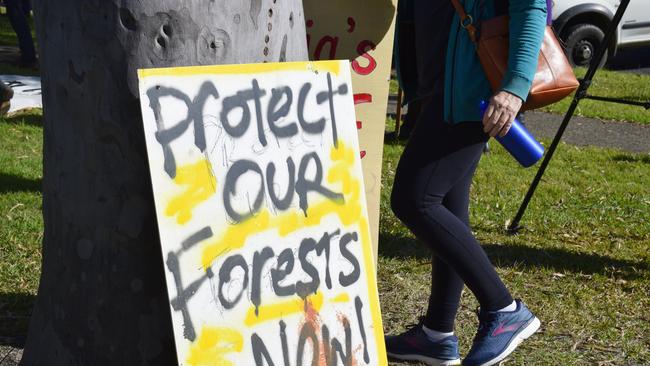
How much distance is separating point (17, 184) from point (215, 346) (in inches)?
142

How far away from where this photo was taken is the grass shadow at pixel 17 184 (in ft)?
17.8

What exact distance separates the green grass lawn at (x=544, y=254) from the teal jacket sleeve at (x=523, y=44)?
1.21 meters

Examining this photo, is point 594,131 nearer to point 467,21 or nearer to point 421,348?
point 421,348

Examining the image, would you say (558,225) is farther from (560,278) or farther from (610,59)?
(610,59)

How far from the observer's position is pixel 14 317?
3740 mm

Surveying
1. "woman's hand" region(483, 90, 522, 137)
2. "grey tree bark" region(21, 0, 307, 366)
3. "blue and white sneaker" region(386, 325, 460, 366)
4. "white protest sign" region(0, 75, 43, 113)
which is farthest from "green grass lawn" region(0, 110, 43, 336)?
"woman's hand" region(483, 90, 522, 137)

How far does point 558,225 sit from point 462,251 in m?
2.31

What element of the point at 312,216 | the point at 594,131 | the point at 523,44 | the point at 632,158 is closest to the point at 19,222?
the point at 312,216

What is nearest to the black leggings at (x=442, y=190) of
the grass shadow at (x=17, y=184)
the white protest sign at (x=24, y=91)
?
the grass shadow at (x=17, y=184)

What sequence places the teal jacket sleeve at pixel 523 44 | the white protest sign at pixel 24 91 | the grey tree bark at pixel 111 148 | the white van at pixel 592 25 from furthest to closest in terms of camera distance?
the white van at pixel 592 25 → the white protest sign at pixel 24 91 → the teal jacket sleeve at pixel 523 44 → the grey tree bark at pixel 111 148

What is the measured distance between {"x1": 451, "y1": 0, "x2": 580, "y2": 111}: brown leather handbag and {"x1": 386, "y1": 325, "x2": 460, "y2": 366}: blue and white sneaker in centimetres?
98

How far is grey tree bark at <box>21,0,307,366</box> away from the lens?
2398 millimetres

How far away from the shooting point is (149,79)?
2252 mm

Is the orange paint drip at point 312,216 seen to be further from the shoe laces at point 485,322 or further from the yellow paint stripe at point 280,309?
the shoe laces at point 485,322
